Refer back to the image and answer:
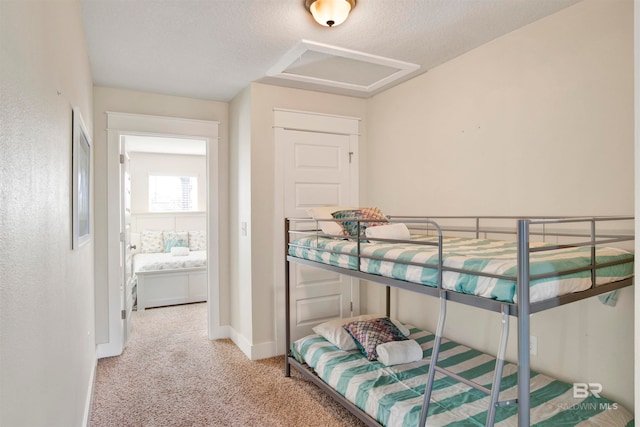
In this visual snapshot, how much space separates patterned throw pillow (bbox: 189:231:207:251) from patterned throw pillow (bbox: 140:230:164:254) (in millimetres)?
476

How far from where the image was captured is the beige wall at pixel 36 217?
0.81m

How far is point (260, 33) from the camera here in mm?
2475

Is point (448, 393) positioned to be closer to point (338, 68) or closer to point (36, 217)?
point (36, 217)

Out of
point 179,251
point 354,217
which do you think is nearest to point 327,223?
point 354,217

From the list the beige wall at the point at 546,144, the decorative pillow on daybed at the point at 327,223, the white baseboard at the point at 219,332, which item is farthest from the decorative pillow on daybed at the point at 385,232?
the white baseboard at the point at 219,332

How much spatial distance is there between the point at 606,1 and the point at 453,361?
7.35 ft

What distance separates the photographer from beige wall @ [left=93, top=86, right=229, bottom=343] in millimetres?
3463

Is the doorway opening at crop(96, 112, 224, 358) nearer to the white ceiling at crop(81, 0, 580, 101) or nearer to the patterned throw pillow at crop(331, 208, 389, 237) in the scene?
the white ceiling at crop(81, 0, 580, 101)

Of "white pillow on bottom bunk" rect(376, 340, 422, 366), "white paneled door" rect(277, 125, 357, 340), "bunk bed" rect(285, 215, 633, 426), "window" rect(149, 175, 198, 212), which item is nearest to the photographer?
"bunk bed" rect(285, 215, 633, 426)

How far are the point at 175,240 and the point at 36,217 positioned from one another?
5.34 m

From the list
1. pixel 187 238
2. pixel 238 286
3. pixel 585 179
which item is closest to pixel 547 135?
pixel 585 179

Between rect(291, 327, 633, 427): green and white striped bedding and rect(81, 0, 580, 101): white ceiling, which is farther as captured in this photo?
rect(81, 0, 580, 101): white ceiling

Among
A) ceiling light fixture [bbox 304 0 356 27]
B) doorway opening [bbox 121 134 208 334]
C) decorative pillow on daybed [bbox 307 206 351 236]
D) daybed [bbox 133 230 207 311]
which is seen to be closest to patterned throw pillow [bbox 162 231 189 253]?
doorway opening [bbox 121 134 208 334]

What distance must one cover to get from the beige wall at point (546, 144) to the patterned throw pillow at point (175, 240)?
4190mm
